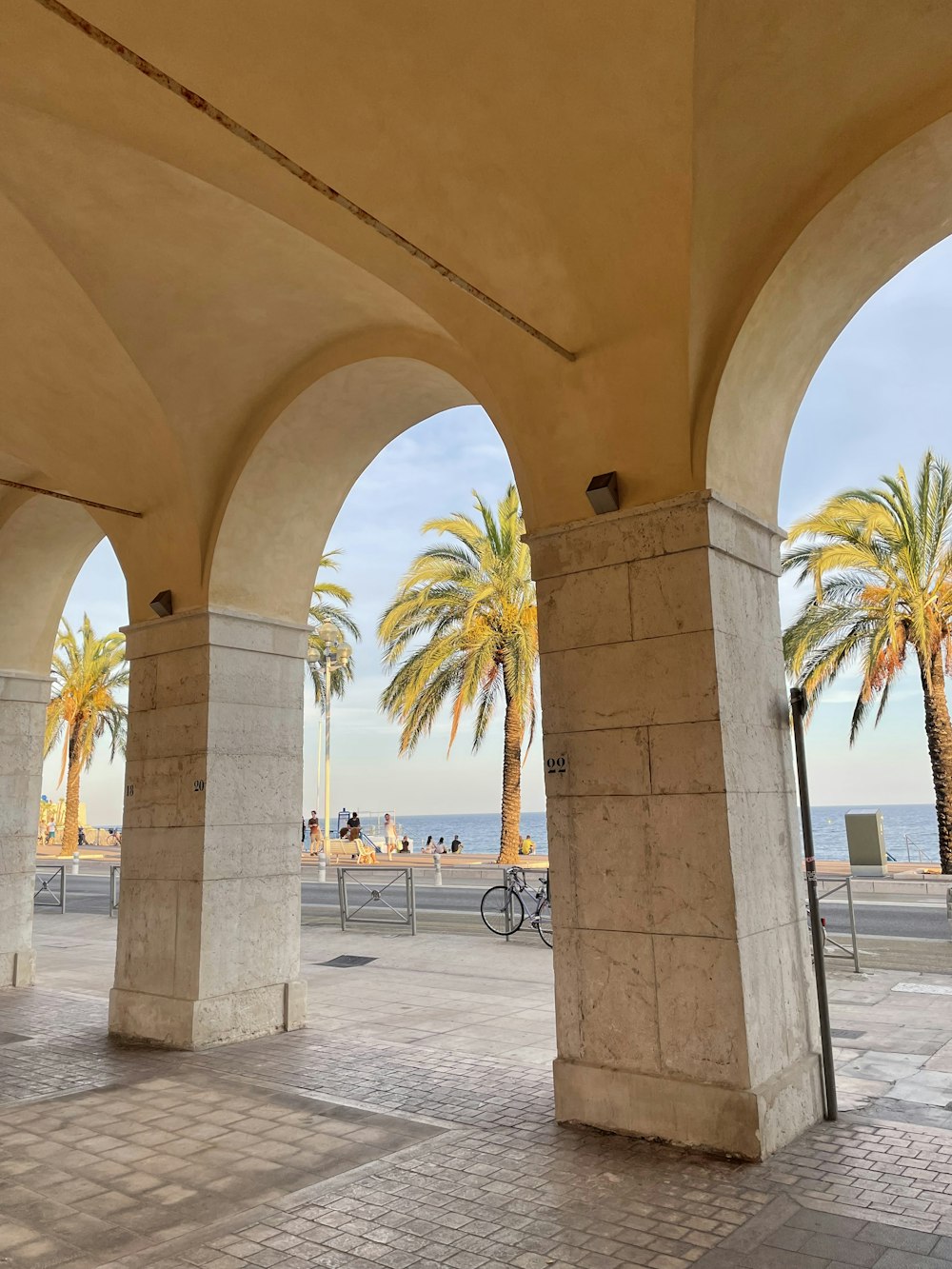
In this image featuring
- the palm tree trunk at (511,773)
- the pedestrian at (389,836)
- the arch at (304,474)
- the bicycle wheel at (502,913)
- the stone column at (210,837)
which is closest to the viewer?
the stone column at (210,837)

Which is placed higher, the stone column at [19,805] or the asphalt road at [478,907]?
the stone column at [19,805]

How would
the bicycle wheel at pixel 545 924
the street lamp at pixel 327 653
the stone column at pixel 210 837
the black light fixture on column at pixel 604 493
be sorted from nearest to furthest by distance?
the black light fixture on column at pixel 604 493 → the stone column at pixel 210 837 → the bicycle wheel at pixel 545 924 → the street lamp at pixel 327 653

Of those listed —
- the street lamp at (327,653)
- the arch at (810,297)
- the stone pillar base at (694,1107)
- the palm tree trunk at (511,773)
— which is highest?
the street lamp at (327,653)

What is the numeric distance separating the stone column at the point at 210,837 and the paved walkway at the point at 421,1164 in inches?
14.8

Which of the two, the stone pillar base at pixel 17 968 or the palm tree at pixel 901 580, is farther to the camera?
the palm tree at pixel 901 580

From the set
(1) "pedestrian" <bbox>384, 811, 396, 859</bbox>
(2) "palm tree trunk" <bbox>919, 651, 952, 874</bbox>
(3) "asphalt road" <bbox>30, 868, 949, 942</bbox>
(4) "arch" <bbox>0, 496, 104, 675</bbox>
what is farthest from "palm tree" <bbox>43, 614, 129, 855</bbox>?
(2) "palm tree trunk" <bbox>919, 651, 952, 874</bbox>

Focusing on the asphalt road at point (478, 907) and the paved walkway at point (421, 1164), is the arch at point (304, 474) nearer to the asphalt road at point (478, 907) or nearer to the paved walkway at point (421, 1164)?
the paved walkway at point (421, 1164)

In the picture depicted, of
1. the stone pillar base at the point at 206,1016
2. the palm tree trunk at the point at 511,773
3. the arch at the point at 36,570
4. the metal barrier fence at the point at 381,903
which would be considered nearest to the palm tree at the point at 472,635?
the palm tree trunk at the point at 511,773

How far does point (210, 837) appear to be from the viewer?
25.9 feet

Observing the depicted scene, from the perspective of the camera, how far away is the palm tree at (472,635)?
65.8 ft

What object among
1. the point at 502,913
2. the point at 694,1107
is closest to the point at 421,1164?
the point at 694,1107

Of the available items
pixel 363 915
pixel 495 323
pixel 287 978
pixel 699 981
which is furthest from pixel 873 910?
pixel 495 323

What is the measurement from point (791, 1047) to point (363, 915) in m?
11.7

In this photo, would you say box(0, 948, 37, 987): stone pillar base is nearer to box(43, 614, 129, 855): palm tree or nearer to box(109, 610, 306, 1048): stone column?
box(109, 610, 306, 1048): stone column
